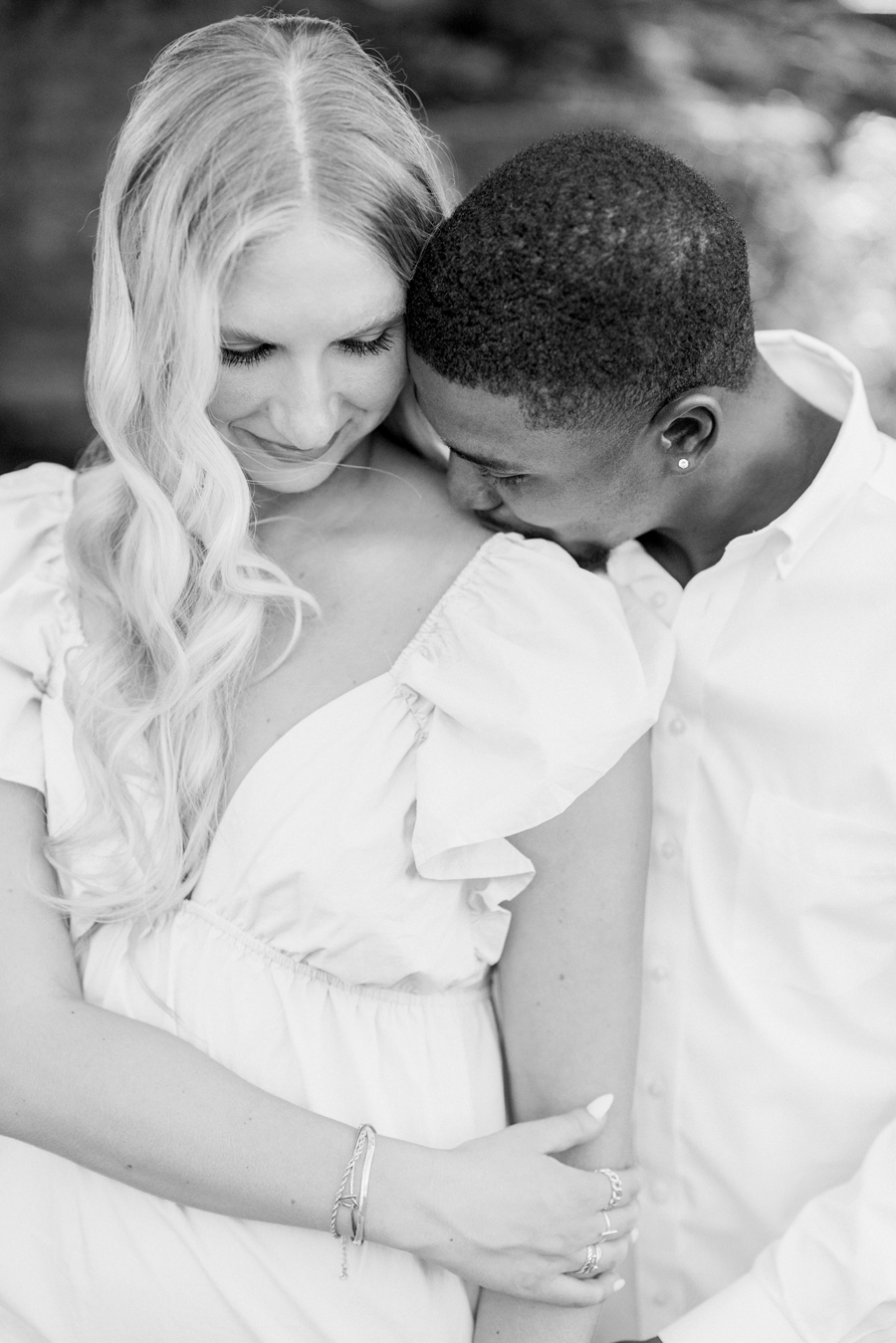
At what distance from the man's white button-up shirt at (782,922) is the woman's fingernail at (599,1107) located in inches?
7.7

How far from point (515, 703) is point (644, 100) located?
2079mm

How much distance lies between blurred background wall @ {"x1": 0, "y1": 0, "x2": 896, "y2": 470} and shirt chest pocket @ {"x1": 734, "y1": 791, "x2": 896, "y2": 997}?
1778 mm

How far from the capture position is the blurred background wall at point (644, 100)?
287 centimetres

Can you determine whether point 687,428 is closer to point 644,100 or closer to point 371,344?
point 371,344

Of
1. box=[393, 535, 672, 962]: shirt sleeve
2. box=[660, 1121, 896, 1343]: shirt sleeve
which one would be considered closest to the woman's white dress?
box=[393, 535, 672, 962]: shirt sleeve

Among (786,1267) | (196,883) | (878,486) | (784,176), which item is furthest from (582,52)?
(786,1267)

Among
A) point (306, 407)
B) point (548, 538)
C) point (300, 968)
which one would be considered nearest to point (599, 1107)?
point (300, 968)

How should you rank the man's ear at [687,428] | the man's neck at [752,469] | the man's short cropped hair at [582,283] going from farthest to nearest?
1. the man's neck at [752,469]
2. the man's ear at [687,428]
3. the man's short cropped hair at [582,283]

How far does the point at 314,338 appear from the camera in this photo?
4.71 ft

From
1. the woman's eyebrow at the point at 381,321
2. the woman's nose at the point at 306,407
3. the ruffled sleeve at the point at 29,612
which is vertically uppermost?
the woman's eyebrow at the point at 381,321

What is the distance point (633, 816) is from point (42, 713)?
78 cm

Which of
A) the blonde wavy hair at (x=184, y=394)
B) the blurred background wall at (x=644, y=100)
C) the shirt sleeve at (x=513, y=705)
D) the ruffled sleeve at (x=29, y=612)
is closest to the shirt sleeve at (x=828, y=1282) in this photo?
the shirt sleeve at (x=513, y=705)

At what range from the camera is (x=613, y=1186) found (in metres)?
1.56

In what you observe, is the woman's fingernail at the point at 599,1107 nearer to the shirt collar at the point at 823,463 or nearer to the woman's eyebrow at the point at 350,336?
the shirt collar at the point at 823,463
